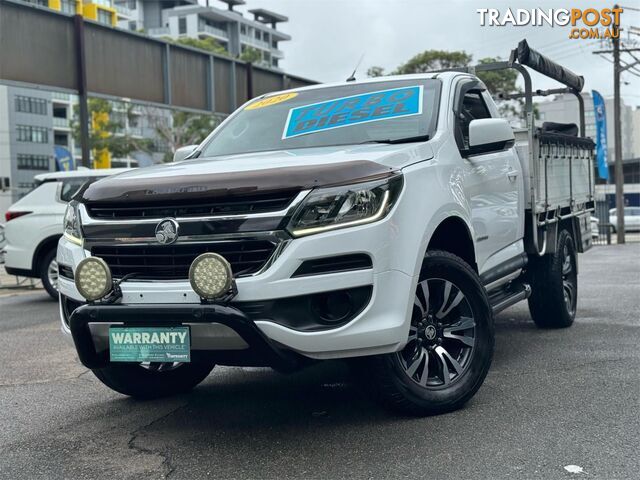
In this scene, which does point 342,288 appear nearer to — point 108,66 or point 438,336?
point 438,336

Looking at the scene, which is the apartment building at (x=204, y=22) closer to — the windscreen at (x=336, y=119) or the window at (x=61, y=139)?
the window at (x=61, y=139)

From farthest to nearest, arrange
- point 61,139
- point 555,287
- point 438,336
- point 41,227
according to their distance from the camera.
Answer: point 61,139 < point 41,227 < point 555,287 < point 438,336

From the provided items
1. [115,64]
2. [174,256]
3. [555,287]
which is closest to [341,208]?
[174,256]

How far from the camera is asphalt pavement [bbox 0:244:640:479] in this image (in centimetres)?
367

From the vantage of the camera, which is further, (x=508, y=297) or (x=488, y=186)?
(x=508, y=297)

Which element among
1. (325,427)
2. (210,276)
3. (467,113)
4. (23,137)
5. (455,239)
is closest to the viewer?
(210,276)

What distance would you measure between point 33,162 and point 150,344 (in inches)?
2704

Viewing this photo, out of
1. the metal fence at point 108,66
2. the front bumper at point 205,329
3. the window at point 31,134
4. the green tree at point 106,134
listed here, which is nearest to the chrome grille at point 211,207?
the front bumper at point 205,329

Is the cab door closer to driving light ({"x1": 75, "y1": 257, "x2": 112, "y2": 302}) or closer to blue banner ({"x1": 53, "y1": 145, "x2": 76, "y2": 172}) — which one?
driving light ({"x1": 75, "y1": 257, "x2": 112, "y2": 302})

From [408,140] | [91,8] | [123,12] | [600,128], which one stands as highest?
[123,12]

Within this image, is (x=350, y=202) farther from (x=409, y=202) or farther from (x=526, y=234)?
(x=526, y=234)

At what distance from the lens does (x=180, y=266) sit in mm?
3877

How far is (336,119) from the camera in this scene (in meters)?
5.13

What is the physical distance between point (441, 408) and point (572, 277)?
138 inches
